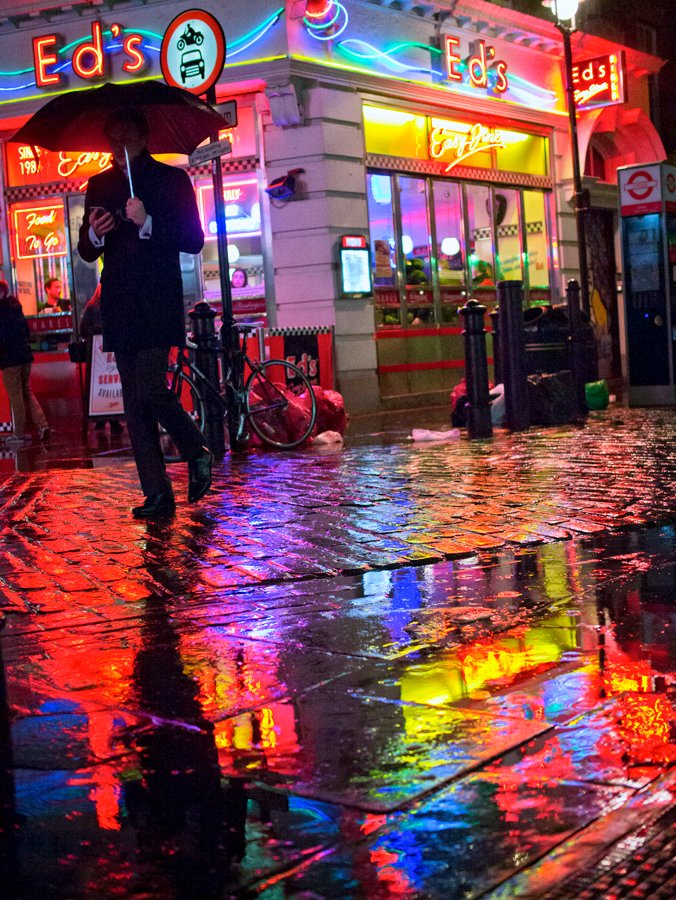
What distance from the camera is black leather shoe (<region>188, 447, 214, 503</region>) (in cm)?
726

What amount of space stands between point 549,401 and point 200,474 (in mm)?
6972

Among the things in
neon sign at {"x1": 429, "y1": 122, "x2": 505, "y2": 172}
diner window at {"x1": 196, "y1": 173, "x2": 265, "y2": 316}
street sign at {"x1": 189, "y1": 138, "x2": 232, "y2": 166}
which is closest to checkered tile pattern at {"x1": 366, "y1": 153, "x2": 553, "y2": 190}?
neon sign at {"x1": 429, "y1": 122, "x2": 505, "y2": 172}

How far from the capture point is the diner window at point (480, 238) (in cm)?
2191

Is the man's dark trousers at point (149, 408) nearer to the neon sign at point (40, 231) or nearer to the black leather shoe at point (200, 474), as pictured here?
the black leather shoe at point (200, 474)

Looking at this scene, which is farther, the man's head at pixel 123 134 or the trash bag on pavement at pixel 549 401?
the trash bag on pavement at pixel 549 401

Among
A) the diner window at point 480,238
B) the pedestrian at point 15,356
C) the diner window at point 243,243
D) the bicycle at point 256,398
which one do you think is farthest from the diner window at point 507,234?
the bicycle at point 256,398

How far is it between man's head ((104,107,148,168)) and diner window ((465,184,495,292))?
15.3 m

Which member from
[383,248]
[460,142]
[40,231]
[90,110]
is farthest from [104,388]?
[90,110]

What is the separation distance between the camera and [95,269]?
66.0ft

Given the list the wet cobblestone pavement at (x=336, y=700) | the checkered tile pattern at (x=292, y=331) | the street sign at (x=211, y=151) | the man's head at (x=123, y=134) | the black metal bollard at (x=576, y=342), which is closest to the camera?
the wet cobblestone pavement at (x=336, y=700)

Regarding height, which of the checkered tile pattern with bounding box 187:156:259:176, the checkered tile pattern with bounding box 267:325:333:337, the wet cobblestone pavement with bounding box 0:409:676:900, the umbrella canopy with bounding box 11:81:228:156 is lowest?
the wet cobblestone pavement with bounding box 0:409:676:900

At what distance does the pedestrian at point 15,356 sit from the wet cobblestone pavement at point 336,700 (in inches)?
365

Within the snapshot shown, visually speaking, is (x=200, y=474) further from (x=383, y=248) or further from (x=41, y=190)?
(x=41, y=190)

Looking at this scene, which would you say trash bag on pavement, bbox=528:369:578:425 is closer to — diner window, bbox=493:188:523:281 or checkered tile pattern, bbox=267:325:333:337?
checkered tile pattern, bbox=267:325:333:337
